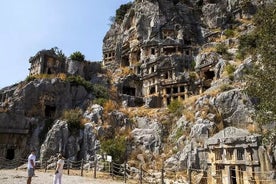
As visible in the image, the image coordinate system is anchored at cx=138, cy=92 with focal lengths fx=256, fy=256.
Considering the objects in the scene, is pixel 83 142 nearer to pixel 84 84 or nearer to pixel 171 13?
pixel 84 84

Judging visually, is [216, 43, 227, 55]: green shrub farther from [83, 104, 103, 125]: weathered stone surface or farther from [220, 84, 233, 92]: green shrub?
[83, 104, 103, 125]: weathered stone surface

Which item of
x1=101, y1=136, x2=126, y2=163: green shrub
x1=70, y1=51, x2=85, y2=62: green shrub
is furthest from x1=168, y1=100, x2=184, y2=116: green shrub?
x1=70, y1=51, x2=85, y2=62: green shrub

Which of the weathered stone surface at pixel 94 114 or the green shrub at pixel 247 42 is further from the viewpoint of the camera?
the green shrub at pixel 247 42

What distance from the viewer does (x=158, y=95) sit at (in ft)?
165

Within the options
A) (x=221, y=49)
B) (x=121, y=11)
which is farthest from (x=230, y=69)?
(x=121, y=11)

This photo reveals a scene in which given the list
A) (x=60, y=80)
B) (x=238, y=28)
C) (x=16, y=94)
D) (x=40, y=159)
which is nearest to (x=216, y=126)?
(x=40, y=159)

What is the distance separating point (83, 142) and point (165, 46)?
32293 mm

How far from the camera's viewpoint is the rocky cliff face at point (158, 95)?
3331 centimetres

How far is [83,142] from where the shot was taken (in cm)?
3512

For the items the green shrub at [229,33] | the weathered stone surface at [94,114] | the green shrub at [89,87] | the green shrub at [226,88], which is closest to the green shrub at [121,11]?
the green shrub at [229,33]

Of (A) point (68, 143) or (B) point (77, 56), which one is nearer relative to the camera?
(A) point (68, 143)

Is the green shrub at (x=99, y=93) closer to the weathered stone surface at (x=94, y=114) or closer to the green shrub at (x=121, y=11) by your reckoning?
the weathered stone surface at (x=94, y=114)

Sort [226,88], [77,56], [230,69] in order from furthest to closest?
[77,56] → [230,69] → [226,88]

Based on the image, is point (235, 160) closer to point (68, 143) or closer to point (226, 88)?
point (226, 88)
